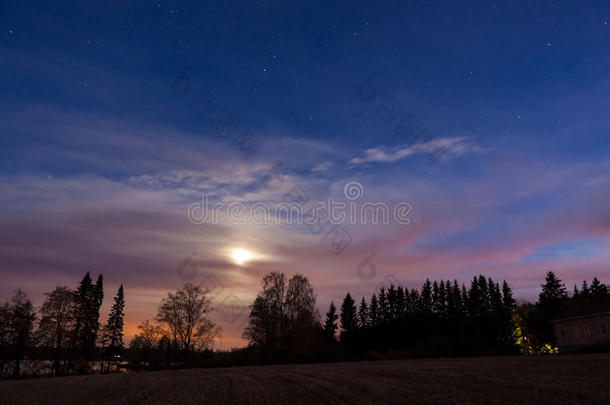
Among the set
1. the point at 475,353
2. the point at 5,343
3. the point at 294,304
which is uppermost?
the point at 294,304

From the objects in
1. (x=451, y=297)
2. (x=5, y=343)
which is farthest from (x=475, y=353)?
(x=451, y=297)

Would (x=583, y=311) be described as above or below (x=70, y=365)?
above

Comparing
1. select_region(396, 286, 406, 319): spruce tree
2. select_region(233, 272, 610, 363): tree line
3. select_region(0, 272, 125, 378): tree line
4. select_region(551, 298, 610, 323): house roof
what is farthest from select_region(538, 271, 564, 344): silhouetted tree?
select_region(0, 272, 125, 378): tree line

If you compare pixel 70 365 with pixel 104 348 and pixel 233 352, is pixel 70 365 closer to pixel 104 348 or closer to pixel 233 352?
pixel 233 352

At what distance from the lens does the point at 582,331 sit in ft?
188

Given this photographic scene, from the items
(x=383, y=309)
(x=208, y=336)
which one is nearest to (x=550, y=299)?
(x=383, y=309)

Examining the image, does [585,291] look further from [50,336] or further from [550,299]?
[50,336]

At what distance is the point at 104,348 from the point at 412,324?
3129 inches

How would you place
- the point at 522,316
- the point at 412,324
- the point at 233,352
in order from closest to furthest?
the point at 233,352
the point at 522,316
the point at 412,324

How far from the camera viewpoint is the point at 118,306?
10144cm

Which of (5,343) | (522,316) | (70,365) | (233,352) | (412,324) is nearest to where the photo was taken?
(5,343)

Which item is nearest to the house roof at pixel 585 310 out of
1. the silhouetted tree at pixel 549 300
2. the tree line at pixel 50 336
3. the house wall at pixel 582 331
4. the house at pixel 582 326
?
the house at pixel 582 326

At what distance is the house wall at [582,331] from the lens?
53375mm

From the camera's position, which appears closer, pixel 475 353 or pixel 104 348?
pixel 475 353
